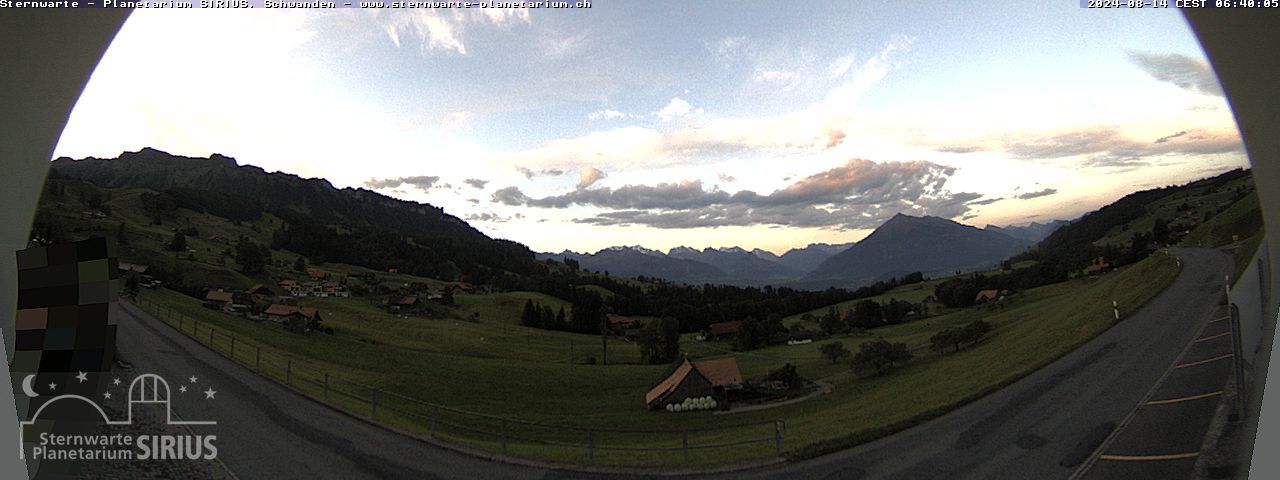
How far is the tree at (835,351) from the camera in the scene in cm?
422

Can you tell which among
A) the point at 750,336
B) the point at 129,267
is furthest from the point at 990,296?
the point at 129,267

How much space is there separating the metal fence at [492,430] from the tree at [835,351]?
0.71m

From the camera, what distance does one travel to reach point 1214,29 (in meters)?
4.41

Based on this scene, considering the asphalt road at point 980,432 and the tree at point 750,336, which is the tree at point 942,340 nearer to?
the asphalt road at point 980,432

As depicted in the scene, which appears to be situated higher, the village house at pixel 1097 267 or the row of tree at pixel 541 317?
the village house at pixel 1097 267

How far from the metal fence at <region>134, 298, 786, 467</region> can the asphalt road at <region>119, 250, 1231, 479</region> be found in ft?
0.40

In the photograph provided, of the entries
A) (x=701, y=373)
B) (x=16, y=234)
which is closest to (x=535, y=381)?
(x=701, y=373)

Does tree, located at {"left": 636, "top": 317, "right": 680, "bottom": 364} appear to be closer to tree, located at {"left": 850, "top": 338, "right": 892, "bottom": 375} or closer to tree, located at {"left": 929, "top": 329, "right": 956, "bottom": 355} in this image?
tree, located at {"left": 850, "top": 338, "right": 892, "bottom": 375}

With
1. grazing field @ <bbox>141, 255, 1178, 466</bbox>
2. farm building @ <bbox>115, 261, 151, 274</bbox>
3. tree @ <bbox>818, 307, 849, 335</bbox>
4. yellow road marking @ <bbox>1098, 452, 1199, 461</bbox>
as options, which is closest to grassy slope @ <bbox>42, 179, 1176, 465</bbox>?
grazing field @ <bbox>141, 255, 1178, 466</bbox>

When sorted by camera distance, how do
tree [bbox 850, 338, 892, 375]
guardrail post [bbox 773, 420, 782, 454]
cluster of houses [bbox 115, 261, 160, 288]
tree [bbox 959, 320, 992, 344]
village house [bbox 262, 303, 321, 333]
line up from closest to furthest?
guardrail post [bbox 773, 420, 782, 454] → tree [bbox 850, 338, 892, 375] → tree [bbox 959, 320, 992, 344] → village house [bbox 262, 303, 321, 333] → cluster of houses [bbox 115, 261, 160, 288]

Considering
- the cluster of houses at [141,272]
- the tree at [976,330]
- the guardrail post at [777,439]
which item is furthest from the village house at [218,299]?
the tree at [976,330]

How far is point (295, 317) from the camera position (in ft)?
15.1

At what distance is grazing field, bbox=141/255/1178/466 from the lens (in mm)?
4078

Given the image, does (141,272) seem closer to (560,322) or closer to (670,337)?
(560,322)
